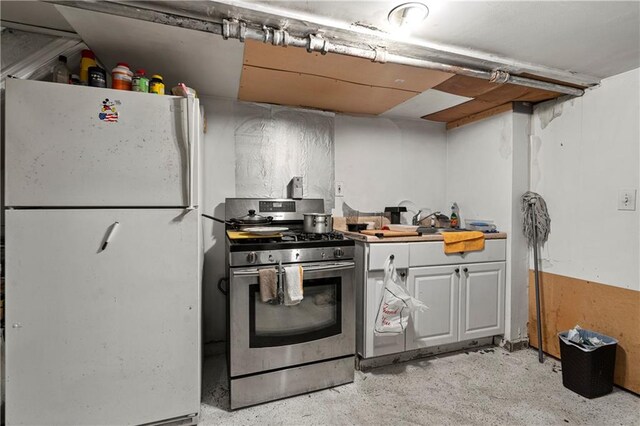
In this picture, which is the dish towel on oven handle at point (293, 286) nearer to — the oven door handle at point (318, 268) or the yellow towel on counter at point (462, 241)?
the oven door handle at point (318, 268)

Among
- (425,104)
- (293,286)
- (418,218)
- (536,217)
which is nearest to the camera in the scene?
(293,286)

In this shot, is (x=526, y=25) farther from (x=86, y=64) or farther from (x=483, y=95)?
(x=86, y=64)

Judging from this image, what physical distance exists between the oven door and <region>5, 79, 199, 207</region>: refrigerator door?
2.29 ft

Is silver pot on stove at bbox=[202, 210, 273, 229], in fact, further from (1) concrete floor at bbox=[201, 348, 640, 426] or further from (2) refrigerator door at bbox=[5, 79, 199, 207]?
(1) concrete floor at bbox=[201, 348, 640, 426]

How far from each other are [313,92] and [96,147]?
5.07 ft

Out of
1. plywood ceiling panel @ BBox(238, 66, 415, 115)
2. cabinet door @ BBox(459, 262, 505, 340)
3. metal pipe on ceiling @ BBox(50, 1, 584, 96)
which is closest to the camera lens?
metal pipe on ceiling @ BBox(50, 1, 584, 96)

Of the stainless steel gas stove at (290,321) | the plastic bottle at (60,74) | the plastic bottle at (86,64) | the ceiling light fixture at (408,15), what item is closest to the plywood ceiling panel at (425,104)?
the ceiling light fixture at (408,15)

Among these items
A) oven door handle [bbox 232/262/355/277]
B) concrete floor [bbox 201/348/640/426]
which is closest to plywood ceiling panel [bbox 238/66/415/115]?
oven door handle [bbox 232/262/355/277]

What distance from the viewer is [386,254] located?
2.27 m

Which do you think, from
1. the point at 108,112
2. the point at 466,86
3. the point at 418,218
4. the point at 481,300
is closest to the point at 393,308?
the point at 481,300

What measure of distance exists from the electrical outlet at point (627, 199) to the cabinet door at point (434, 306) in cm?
117

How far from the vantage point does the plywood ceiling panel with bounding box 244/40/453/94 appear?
1.79 m

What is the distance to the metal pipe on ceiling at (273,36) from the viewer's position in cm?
137

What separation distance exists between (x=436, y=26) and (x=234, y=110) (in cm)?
171
